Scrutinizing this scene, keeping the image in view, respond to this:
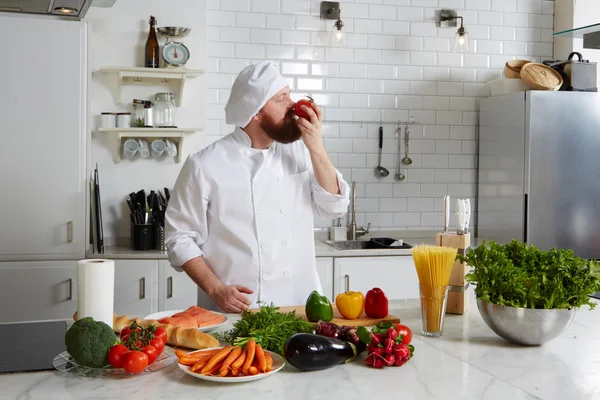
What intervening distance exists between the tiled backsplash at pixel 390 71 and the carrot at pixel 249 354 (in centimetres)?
307

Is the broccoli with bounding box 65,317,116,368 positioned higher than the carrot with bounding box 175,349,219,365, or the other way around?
the broccoli with bounding box 65,317,116,368

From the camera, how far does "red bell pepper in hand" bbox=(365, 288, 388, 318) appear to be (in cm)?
247

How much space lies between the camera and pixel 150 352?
187 cm

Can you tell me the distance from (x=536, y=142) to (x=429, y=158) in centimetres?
82

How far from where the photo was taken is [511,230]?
486 cm

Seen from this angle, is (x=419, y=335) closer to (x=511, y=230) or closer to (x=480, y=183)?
(x=511, y=230)

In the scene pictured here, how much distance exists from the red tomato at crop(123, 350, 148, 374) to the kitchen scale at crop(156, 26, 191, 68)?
2939 millimetres

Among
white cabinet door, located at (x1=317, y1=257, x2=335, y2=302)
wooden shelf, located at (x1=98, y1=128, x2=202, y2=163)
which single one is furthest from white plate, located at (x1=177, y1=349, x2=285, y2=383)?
wooden shelf, located at (x1=98, y1=128, x2=202, y2=163)

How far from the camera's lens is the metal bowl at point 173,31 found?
14.6ft

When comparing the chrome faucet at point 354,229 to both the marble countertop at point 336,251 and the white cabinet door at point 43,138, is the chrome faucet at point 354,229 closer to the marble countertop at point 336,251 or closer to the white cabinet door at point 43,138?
the marble countertop at point 336,251

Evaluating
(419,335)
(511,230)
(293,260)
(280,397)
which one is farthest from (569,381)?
(511,230)

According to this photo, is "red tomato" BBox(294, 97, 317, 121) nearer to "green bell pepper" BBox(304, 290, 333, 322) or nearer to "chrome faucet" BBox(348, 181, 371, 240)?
"green bell pepper" BBox(304, 290, 333, 322)

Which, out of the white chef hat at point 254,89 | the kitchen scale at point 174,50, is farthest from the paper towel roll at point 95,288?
the kitchen scale at point 174,50

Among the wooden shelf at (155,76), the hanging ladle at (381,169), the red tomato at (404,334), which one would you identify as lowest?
the red tomato at (404,334)
